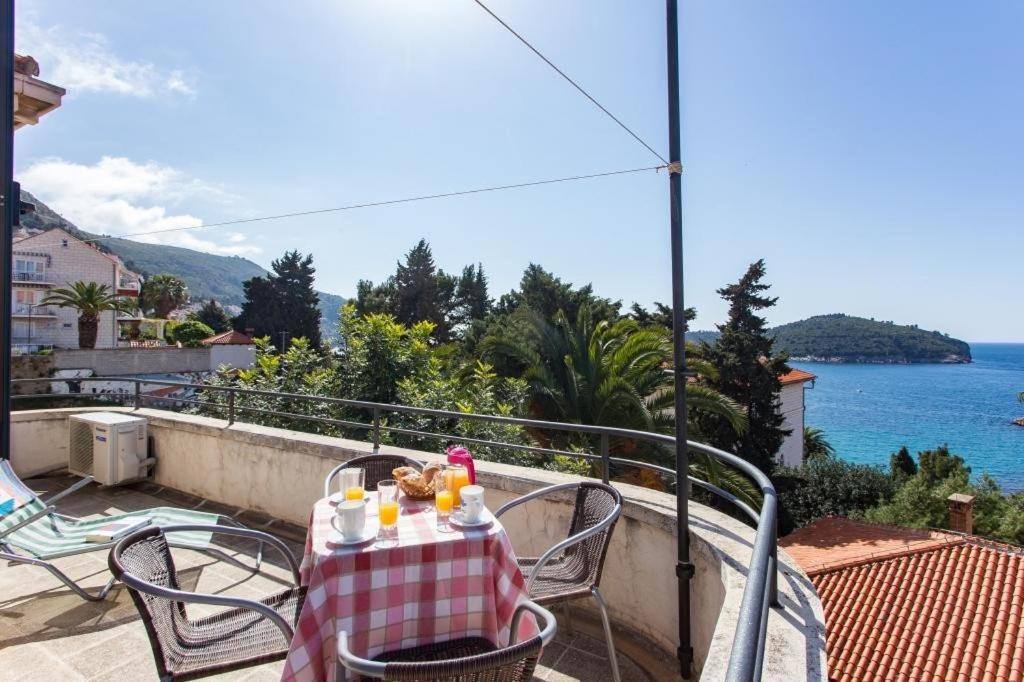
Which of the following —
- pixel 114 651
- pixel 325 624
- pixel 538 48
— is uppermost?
pixel 538 48

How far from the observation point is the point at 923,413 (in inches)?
3671

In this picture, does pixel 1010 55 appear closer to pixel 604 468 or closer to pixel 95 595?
pixel 604 468

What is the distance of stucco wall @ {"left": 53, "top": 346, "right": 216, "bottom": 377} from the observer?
25.2 meters

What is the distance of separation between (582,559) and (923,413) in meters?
117

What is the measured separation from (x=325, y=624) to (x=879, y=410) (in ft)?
389

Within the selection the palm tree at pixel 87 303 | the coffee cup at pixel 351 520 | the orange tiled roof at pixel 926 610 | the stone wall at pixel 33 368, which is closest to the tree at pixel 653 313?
the orange tiled roof at pixel 926 610

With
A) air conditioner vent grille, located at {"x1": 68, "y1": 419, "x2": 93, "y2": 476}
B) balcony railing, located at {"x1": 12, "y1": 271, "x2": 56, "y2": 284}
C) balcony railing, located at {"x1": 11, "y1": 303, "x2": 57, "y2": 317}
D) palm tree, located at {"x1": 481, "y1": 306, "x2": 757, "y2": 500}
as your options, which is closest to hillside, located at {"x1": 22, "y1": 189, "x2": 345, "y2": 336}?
balcony railing, located at {"x1": 12, "y1": 271, "x2": 56, "y2": 284}

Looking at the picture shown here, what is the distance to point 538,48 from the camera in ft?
9.85

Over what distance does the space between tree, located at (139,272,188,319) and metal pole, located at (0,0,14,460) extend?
58.2 meters

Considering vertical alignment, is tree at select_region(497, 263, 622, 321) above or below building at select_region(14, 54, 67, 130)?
above

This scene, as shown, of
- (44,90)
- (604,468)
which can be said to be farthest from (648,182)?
(44,90)

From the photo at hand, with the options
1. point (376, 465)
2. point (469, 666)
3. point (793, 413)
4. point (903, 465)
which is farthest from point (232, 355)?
point (903, 465)

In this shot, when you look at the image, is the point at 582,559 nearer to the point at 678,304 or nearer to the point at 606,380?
the point at 678,304

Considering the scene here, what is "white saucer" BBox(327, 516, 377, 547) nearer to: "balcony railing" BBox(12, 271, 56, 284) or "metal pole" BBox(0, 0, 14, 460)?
"metal pole" BBox(0, 0, 14, 460)
